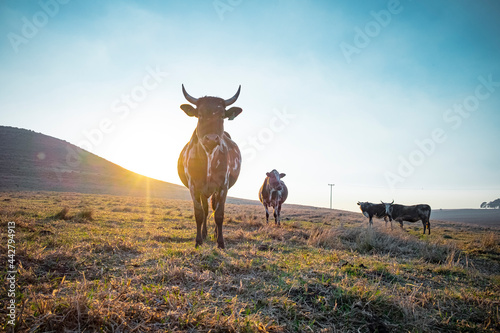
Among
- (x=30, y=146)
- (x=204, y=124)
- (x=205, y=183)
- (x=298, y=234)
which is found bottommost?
(x=298, y=234)

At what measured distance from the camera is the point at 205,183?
20.6 feet

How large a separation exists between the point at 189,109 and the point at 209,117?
2.88 ft

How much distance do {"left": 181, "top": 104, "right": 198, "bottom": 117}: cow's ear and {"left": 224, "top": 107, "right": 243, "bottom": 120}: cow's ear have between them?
2.51 ft

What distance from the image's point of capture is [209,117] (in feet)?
18.5

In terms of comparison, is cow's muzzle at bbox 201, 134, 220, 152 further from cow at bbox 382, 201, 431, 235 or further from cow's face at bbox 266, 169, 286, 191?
cow at bbox 382, 201, 431, 235

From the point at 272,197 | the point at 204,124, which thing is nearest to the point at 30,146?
the point at 272,197

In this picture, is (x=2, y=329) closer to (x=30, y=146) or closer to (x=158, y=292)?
(x=158, y=292)

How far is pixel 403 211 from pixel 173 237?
2247 centimetres

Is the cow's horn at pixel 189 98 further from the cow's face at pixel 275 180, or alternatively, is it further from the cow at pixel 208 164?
the cow's face at pixel 275 180

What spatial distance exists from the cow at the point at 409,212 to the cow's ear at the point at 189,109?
22382 mm

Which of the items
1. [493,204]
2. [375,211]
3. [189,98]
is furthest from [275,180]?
[493,204]

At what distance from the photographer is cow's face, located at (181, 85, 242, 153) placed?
5.36 metres

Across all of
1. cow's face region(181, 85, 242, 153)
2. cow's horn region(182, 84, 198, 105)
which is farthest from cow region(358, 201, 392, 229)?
cow's horn region(182, 84, 198, 105)

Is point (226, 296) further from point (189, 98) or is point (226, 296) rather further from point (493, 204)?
point (493, 204)
